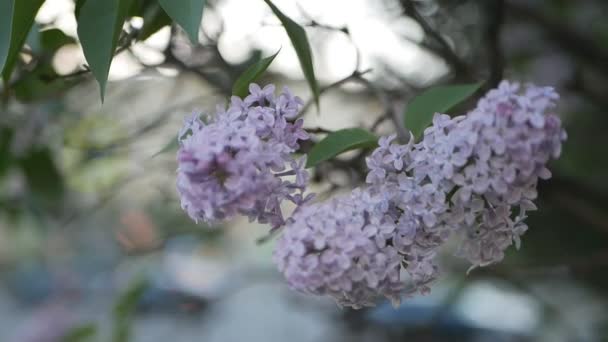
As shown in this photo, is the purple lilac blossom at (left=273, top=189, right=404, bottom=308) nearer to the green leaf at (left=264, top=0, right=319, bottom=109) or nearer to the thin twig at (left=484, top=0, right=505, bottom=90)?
the green leaf at (left=264, top=0, right=319, bottom=109)

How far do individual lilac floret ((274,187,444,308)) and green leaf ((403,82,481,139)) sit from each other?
2.9 inches

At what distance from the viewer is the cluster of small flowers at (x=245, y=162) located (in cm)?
44

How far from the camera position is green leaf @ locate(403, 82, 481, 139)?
54cm

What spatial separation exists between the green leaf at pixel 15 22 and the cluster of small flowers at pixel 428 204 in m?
0.23

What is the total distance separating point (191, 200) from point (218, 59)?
1.81 ft

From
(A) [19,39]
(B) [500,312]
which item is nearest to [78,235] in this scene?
(B) [500,312]

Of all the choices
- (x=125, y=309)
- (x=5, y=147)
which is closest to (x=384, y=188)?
(x=125, y=309)

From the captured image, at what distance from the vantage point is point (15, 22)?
543mm

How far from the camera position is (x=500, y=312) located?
10.4 feet

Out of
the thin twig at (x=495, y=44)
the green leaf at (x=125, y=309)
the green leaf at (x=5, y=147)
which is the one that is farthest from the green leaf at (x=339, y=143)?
the green leaf at (x=5, y=147)

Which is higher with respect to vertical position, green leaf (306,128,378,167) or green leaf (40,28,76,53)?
green leaf (306,128,378,167)

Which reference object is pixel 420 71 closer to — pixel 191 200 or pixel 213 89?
pixel 213 89

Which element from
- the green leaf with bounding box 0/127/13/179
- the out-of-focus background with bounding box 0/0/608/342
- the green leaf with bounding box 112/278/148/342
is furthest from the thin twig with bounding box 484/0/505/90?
the green leaf with bounding box 0/127/13/179

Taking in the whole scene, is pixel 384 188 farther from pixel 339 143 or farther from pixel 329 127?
pixel 329 127
